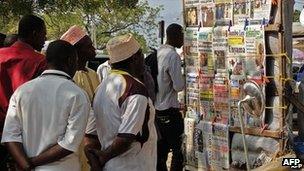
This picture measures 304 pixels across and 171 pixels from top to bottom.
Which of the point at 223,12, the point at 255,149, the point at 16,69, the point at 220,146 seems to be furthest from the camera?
the point at 220,146

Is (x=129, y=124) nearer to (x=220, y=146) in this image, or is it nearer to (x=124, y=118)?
(x=124, y=118)

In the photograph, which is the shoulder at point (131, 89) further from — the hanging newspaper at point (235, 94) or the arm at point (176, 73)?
the arm at point (176, 73)

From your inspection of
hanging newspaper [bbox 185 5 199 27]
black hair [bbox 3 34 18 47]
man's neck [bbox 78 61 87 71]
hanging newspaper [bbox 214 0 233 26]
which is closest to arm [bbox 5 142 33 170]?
man's neck [bbox 78 61 87 71]

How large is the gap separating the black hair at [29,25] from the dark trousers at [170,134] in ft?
8.15

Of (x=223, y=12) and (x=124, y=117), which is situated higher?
(x=223, y=12)

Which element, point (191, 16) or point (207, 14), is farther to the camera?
point (191, 16)

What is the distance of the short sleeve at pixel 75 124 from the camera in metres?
2.88

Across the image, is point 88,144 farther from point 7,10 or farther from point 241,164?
point 7,10

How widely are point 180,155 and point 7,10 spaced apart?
8066mm

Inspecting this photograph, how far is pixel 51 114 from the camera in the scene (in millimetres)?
2861

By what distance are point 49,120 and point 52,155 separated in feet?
0.59

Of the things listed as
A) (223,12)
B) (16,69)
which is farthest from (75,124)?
(223,12)

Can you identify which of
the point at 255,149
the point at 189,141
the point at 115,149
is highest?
the point at 115,149

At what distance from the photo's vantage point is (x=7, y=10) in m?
12.9
